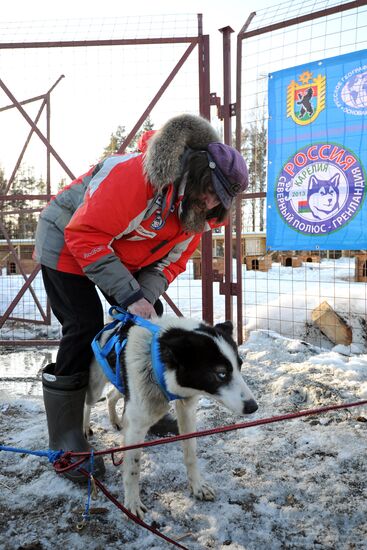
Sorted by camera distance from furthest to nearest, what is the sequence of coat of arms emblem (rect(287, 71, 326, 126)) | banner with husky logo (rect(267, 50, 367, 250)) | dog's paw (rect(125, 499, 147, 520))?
coat of arms emblem (rect(287, 71, 326, 126)) < banner with husky logo (rect(267, 50, 367, 250)) < dog's paw (rect(125, 499, 147, 520))

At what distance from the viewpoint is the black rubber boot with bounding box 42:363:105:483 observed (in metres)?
2.23

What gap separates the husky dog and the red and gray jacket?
206 cm

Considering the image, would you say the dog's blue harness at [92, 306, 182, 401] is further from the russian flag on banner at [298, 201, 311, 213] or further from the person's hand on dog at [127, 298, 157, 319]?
the russian flag on banner at [298, 201, 311, 213]

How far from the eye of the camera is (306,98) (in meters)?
4.01

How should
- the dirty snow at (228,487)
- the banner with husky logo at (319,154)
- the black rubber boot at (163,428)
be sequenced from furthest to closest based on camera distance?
the banner with husky logo at (319,154), the black rubber boot at (163,428), the dirty snow at (228,487)

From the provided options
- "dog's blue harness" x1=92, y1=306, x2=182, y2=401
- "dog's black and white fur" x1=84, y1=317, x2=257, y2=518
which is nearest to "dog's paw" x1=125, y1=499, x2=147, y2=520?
"dog's black and white fur" x1=84, y1=317, x2=257, y2=518

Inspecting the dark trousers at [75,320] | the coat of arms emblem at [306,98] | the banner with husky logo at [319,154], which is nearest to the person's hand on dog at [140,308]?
the dark trousers at [75,320]

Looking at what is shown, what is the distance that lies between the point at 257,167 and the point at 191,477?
4039mm

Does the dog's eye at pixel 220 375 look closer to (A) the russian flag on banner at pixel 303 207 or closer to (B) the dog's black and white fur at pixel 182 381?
(B) the dog's black and white fur at pixel 182 381

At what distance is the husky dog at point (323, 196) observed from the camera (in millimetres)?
3961

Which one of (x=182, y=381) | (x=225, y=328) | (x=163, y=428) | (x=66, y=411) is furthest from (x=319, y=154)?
(x=66, y=411)

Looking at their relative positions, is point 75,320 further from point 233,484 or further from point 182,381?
point 233,484

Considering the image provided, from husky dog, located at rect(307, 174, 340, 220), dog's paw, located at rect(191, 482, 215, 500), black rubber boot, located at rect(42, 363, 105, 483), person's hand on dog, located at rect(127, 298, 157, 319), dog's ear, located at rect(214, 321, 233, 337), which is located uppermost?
husky dog, located at rect(307, 174, 340, 220)

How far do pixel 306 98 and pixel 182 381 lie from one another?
3.27 m
